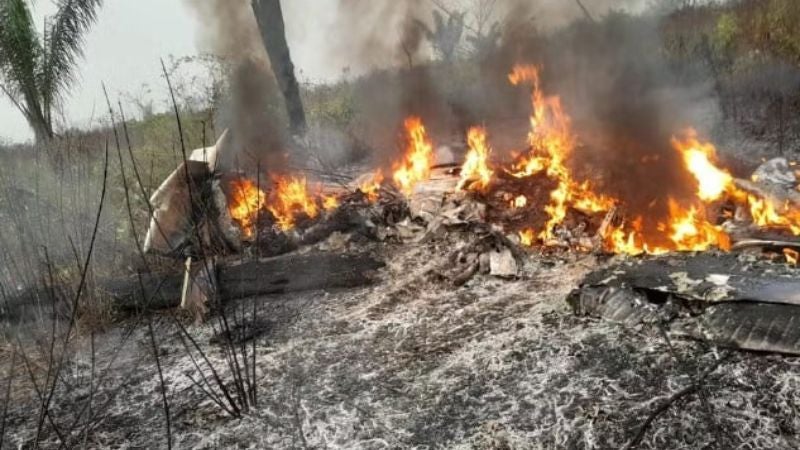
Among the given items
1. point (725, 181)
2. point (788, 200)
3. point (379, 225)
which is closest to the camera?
point (788, 200)

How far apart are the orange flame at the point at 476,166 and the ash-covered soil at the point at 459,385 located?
2931mm

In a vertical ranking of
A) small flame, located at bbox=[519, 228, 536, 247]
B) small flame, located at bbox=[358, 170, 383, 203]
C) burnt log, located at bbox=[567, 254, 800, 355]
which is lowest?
burnt log, located at bbox=[567, 254, 800, 355]

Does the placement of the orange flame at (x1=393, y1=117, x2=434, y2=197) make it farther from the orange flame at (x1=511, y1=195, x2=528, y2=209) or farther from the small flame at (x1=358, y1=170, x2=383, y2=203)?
the orange flame at (x1=511, y1=195, x2=528, y2=209)

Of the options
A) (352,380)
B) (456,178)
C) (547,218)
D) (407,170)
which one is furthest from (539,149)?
(352,380)

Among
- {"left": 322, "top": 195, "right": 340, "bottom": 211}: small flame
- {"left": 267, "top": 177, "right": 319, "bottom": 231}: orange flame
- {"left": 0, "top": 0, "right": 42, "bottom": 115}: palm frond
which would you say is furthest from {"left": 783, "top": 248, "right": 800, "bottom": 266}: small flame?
{"left": 0, "top": 0, "right": 42, "bottom": 115}: palm frond

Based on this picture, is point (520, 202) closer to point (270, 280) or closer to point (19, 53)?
point (270, 280)

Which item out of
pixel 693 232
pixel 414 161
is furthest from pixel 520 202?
pixel 414 161

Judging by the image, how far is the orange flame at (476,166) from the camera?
9062 mm

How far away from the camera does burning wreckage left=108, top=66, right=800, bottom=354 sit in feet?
15.3

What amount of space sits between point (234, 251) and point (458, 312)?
4.81 meters

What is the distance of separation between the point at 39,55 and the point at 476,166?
9537 mm

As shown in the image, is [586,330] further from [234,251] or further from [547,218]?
[234,251]

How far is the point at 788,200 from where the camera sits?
645 centimetres

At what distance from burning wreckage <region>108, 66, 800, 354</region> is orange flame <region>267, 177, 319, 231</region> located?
1.1 inches
